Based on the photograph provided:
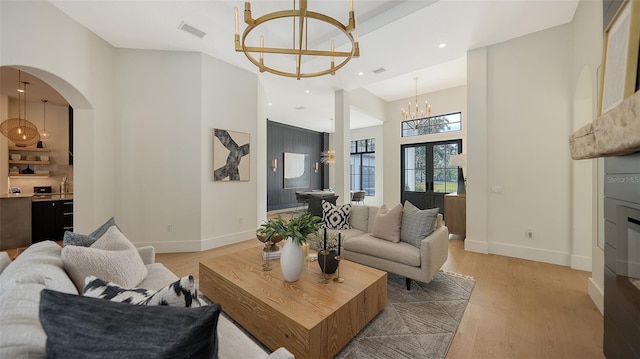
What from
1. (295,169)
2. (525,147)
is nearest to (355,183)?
(295,169)

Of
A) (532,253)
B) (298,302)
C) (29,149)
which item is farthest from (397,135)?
(29,149)

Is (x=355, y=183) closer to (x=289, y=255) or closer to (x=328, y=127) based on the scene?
(x=328, y=127)

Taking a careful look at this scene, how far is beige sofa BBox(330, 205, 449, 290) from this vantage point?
8.30ft

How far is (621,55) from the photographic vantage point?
4.86 ft

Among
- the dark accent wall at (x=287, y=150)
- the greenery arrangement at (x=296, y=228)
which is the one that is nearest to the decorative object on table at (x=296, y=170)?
the dark accent wall at (x=287, y=150)

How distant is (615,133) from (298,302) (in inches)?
78.7

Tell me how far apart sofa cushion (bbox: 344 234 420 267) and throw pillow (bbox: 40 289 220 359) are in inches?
90.2

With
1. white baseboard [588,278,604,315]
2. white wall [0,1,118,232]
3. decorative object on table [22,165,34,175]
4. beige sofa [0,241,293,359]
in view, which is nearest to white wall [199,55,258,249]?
white wall [0,1,118,232]

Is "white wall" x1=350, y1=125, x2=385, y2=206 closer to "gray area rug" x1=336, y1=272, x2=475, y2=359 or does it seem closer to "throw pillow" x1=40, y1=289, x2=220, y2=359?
"gray area rug" x1=336, y1=272, x2=475, y2=359

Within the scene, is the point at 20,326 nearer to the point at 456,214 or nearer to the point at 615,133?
the point at 615,133

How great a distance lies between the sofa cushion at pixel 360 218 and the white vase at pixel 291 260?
1.84 metres

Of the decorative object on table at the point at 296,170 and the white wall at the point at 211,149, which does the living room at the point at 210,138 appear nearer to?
the white wall at the point at 211,149

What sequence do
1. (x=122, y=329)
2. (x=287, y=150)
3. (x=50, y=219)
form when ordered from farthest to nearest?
(x=287, y=150)
(x=50, y=219)
(x=122, y=329)

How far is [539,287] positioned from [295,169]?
7.88 metres
